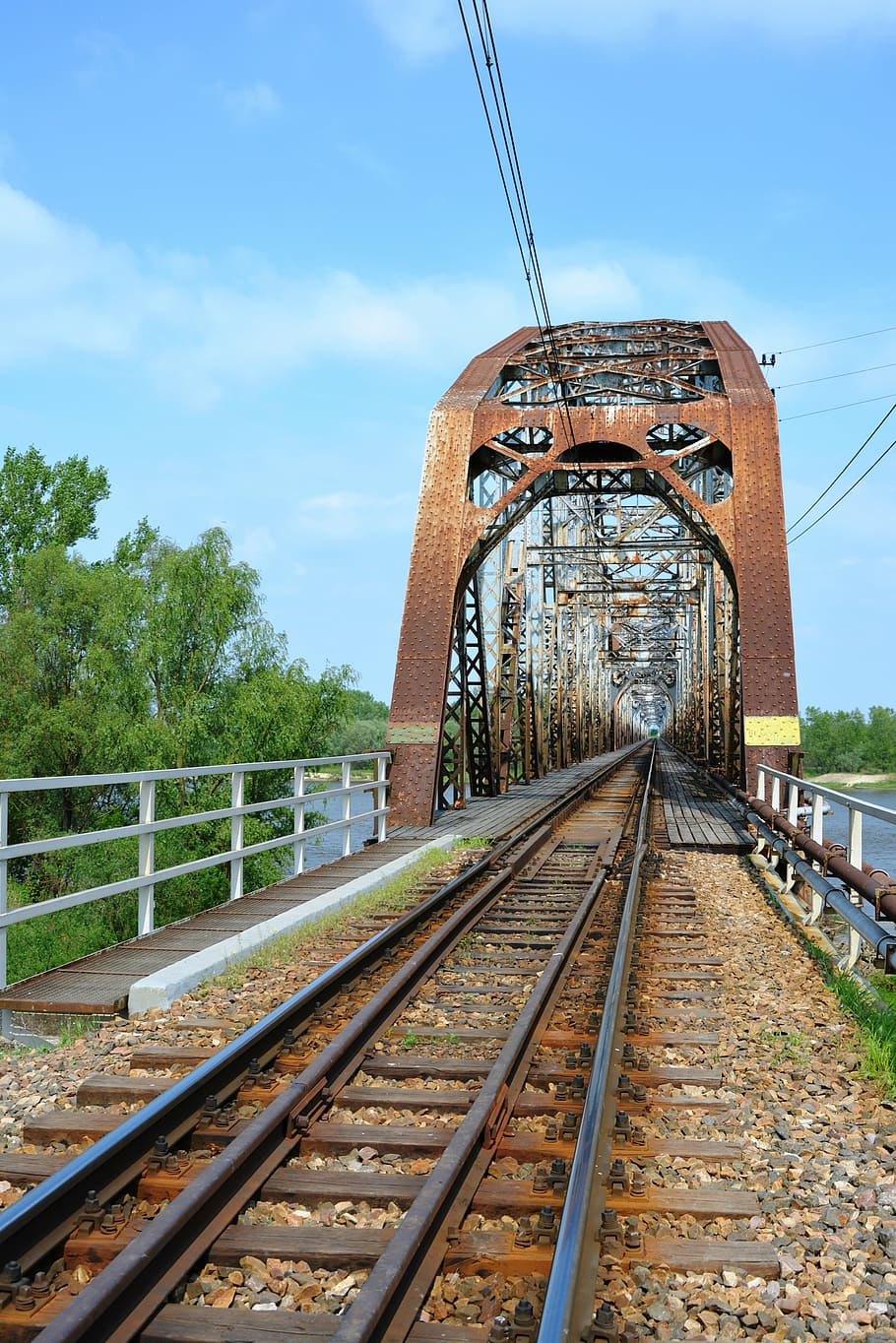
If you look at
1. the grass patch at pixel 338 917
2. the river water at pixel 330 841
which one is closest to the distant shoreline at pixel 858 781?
the river water at pixel 330 841

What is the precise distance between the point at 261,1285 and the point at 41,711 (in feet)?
87.7

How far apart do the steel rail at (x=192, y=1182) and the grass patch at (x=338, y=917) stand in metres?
1.04

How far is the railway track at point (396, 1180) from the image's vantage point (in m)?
2.93

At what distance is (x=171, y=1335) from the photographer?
2.79 metres

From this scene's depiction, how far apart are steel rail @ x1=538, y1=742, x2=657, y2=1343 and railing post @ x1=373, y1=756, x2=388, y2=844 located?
8208mm

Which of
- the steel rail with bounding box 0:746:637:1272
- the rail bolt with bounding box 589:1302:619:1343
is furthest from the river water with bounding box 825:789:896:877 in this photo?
the rail bolt with bounding box 589:1302:619:1343

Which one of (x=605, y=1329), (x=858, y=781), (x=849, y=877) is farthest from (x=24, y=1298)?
(x=858, y=781)

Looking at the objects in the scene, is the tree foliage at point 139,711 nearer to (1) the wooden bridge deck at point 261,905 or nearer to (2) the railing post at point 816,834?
(1) the wooden bridge deck at point 261,905

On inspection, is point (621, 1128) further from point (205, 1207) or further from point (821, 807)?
point (821, 807)

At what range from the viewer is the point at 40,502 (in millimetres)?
41812

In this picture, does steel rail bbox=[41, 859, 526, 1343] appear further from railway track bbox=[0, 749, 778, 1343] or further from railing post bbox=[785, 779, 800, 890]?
railing post bbox=[785, 779, 800, 890]

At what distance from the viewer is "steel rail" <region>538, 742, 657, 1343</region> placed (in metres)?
2.70

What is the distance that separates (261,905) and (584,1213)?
609cm

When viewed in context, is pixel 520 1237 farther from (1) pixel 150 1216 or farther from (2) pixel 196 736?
(2) pixel 196 736
